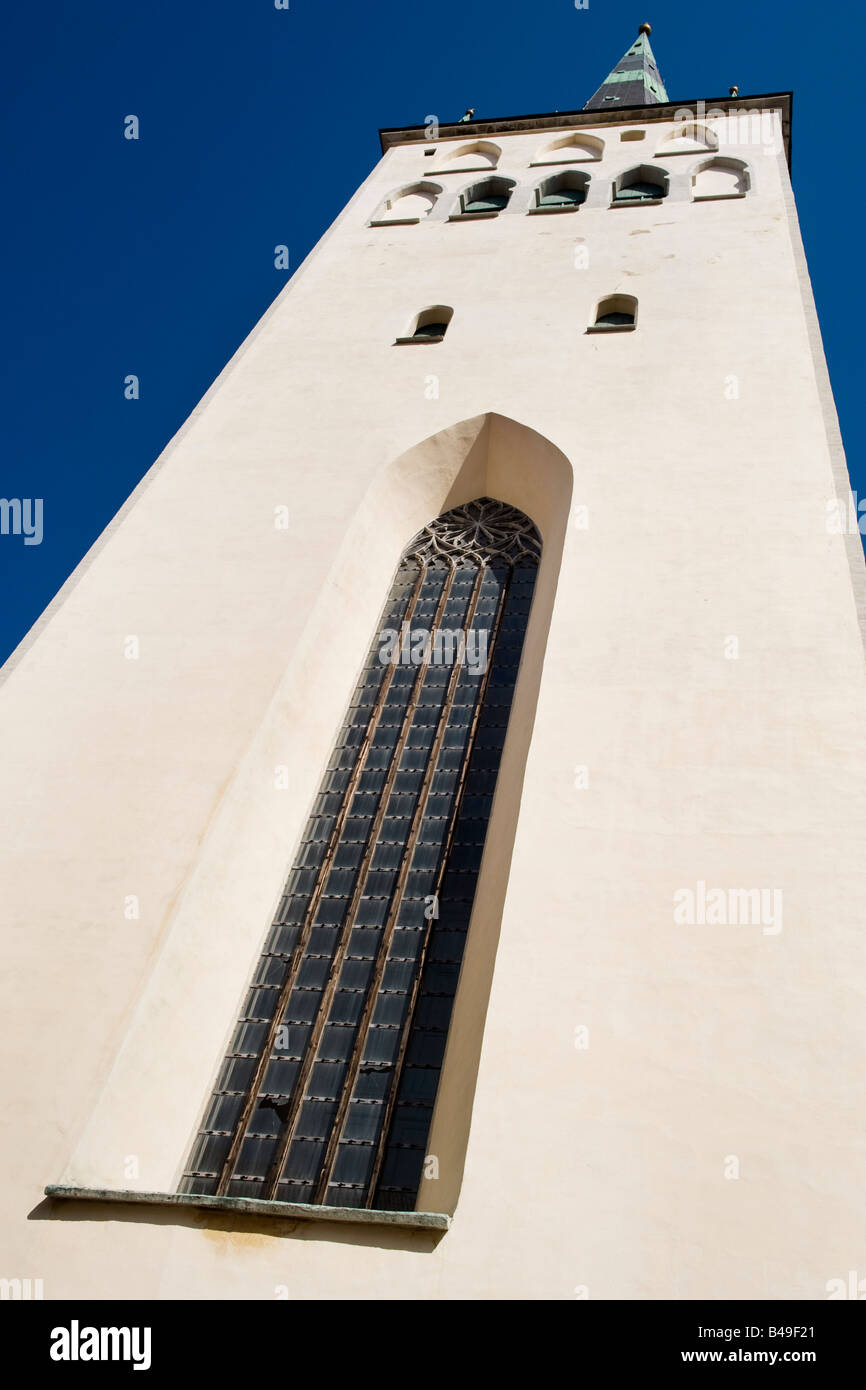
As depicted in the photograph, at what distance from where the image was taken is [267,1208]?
5.03 metres

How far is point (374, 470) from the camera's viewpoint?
9844mm

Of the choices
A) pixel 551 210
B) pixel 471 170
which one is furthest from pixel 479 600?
pixel 471 170

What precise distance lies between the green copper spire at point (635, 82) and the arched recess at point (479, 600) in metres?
14.6

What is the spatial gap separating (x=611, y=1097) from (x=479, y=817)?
2.68 meters

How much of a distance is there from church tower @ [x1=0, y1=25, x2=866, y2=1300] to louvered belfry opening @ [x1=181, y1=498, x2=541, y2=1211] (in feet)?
0.09

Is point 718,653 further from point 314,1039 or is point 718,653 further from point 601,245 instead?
point 601,245

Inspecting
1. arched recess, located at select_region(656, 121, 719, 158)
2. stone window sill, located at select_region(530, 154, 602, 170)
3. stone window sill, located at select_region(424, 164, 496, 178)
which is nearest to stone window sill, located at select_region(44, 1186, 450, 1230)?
stone window sill, located at select_region(530, 154, 602, 170)

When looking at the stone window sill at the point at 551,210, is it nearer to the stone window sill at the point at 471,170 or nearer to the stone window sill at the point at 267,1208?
the stone window sill at the point at 471,170

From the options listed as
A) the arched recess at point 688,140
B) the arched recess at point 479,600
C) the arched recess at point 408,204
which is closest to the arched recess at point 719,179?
the arched recess at point 688,140

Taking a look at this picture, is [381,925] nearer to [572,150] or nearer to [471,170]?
[471,170]

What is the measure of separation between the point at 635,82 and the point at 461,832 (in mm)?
22191

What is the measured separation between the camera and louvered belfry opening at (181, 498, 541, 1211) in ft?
19.4

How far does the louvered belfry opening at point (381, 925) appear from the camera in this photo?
591cm

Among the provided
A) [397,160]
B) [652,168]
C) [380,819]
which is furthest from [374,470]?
[397,160]
